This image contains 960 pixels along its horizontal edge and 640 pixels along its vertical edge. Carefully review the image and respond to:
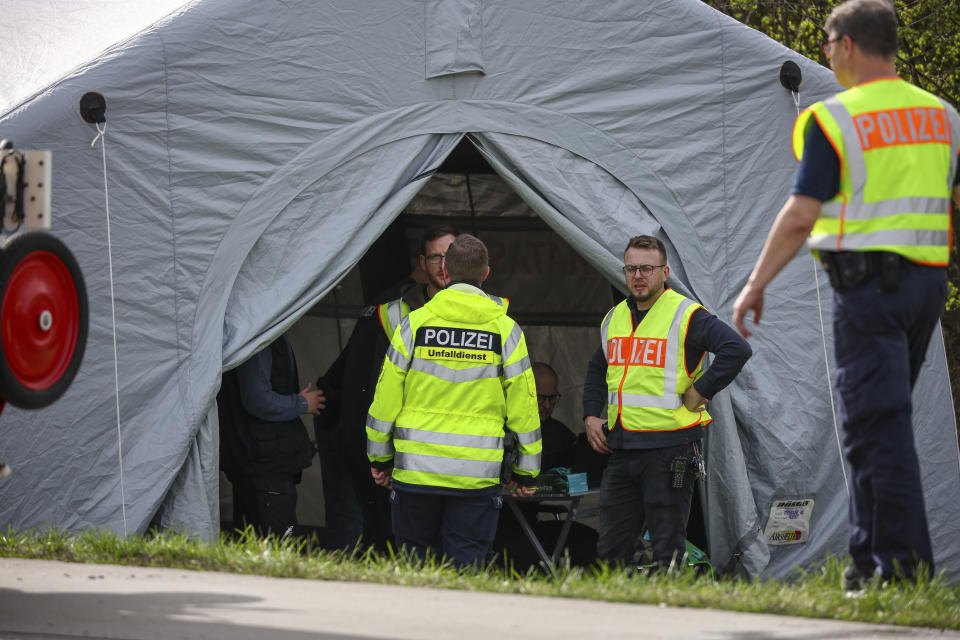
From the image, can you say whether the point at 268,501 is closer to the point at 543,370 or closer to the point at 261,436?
the point at 261,436

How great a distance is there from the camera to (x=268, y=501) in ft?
21.2

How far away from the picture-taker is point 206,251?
6.18 m

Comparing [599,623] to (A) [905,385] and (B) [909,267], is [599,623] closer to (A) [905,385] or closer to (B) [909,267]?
(A) [905,385]

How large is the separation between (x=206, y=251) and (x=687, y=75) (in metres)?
2.63

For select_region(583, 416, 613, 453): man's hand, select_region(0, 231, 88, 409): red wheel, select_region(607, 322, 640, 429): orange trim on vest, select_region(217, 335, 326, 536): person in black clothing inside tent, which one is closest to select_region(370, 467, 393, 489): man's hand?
select_region(217, 335, 326, 536): person in black clothing inside tent

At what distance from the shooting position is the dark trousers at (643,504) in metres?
5.89

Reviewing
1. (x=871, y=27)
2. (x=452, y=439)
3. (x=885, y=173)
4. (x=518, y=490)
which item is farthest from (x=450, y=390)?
(x=871, y=27)

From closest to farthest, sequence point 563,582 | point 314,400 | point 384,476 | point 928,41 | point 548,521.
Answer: point 563,582 → point 384,476 → point 314,400 → point 548,521 → point 928,41

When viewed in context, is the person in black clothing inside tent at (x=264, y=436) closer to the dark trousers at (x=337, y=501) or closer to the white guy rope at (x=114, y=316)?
the white guy rope at (x=114, y=316)

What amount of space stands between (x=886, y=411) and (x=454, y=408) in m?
2.21

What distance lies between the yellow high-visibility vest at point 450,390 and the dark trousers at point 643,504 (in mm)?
719

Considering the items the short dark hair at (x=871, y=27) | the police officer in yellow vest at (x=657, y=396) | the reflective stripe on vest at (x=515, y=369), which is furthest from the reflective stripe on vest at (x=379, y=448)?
the short dark hair at (x=871, y=27)

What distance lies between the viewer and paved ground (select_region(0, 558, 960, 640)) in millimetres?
3439

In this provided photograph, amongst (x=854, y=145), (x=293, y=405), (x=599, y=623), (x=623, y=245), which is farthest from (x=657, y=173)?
(x=599, y=623)
